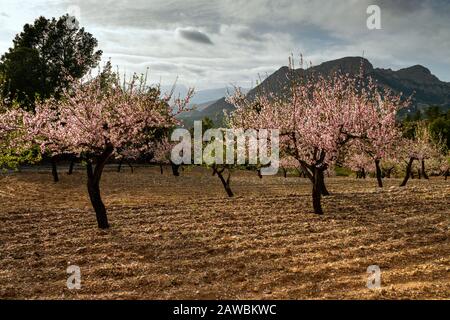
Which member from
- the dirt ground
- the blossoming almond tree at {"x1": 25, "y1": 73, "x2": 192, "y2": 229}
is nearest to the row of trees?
the blossoming almond tree at {"x1": 25, "y1": 73, "x2": 192, "y2": 229}

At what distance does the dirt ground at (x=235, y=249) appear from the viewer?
1133 cm

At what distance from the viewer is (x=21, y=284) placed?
12.1m

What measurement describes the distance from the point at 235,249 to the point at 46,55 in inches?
2534

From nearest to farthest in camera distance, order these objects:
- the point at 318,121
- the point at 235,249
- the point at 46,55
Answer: the point at 235,249 → the point at 318,121 → the point at 46,55

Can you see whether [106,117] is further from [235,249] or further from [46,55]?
[46,55]

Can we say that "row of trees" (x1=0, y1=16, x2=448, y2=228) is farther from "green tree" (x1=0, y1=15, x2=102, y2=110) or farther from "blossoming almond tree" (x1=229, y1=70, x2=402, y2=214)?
"green tree" (x1=0, y1=15, x2=102, y2=110)

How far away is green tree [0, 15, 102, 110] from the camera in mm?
57250

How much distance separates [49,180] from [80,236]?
28.5 metres

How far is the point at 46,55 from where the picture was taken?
66.8 m

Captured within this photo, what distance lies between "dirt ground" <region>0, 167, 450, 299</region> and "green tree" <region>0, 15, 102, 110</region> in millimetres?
38047

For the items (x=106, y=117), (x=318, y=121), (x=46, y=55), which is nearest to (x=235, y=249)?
(x=106, y=117)

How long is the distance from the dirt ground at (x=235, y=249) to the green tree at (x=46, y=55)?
38.0 metres
